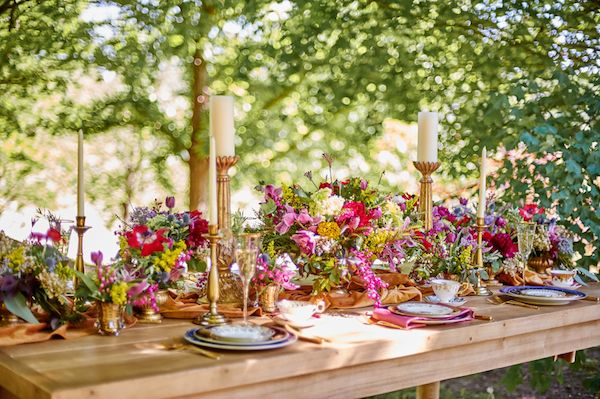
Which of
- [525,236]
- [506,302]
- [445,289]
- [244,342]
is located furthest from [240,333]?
[525,236]

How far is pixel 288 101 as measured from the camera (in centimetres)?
566

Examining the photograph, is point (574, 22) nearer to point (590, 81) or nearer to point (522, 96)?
point (590, 81)

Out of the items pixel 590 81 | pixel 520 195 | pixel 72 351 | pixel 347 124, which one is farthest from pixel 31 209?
pixel 72 351

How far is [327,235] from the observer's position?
1999 millimetres

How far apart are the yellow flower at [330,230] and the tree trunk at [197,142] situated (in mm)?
3326

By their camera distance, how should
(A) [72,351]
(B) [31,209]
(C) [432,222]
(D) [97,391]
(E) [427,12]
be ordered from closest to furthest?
(D) [97,391]
(A) [72,351]
(C) [432,222]
(E) [427,12]
(B) [31,209]

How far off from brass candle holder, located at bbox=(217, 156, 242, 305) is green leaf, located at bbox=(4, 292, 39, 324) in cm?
52

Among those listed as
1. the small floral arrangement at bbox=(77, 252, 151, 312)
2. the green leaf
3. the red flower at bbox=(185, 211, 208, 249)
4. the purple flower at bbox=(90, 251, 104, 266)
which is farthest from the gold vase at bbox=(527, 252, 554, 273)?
the green leaf

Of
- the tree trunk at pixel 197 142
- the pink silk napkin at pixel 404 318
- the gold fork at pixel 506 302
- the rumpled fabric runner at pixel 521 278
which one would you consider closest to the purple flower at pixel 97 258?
the pink silk napkin at pixel 404 318

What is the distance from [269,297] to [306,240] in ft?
0.59

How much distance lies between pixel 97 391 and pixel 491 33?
405 cm

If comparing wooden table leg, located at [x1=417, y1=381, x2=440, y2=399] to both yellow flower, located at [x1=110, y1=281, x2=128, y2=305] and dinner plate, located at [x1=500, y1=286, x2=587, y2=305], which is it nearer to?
dinner plate, located at [x1=500, y1=286, x2=587, y2=305]

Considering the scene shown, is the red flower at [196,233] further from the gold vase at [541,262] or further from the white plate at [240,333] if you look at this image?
the gold vase at [541,262]

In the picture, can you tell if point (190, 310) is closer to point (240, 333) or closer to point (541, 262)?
point (240, 333)
